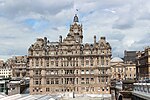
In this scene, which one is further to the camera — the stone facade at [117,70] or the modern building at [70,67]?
the stone facade at [117,70]

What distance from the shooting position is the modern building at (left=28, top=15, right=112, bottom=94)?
8344 cm

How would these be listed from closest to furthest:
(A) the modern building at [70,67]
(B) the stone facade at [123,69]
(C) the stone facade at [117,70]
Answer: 1. (A) the modern building at [70,67]
2. (C) the stone facade at [117,70]
3. (B) the stone facade at [123,69]

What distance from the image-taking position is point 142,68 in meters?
107

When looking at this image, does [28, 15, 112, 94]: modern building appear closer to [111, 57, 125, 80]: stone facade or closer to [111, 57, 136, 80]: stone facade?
[111, 57, 125, 80]: stone facade

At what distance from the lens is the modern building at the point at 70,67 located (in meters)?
83.4

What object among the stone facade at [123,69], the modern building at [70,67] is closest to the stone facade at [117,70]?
the stone facade at [123,69]

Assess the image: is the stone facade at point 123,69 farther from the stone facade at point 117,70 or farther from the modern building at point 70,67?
the modern building at point 70,67

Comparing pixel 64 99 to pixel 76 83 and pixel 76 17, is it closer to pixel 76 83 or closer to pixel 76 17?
pixel 76 83

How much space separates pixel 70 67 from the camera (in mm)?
84812

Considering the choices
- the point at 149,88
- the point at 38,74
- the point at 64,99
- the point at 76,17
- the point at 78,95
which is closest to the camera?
the point at 149,88

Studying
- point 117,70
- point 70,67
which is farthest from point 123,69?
point 70,67

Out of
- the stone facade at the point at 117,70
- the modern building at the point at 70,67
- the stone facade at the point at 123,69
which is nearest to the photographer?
the modern building at the point at 70,67

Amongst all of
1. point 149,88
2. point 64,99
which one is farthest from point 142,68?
point 149,88

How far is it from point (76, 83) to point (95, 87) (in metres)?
5.33
